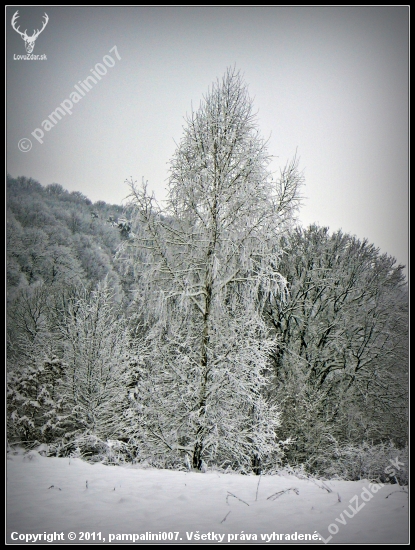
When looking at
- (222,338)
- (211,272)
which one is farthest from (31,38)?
Result: (222,338)

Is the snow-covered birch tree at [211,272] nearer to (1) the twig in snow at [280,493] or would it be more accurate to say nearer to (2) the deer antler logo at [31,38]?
(1) the twig in snow at [280,493]

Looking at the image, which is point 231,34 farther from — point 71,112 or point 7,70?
point 7,70

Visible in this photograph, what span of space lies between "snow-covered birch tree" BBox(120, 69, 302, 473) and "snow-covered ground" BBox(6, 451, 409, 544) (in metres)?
1.92

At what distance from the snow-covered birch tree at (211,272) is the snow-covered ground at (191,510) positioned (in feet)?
6.31

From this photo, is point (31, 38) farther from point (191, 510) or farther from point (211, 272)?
point (191, 510)

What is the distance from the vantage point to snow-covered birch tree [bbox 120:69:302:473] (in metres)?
7.02

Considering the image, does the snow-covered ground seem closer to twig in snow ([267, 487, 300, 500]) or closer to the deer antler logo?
twig in snow ([267, 487, 300, 500])

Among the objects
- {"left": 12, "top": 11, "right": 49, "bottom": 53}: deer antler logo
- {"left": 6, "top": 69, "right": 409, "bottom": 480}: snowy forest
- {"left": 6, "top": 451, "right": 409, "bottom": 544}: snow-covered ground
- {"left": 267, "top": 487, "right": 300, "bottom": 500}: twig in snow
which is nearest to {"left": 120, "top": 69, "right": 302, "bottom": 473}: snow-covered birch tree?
{"left": 6, "top": 69, "right": 409, "bottom": 480}: snowy forest

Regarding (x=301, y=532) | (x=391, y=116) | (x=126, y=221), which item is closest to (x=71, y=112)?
(x=126, y=221)

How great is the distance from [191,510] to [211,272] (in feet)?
13.4

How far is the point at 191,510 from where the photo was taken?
4.09 metres

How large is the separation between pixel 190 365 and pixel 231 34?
23.1 feet

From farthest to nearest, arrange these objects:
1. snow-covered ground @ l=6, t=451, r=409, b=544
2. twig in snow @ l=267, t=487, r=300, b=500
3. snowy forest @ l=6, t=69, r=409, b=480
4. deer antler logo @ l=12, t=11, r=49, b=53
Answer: snowy forest @ l=6, t=69, r=409, b=480, deer antler logo @ l=12, t=11, r=49, b=53, twig in snow @ l=267, t=487, r=300, b=500, snow-covered ground @ l=6, t=451, r=409, b=544

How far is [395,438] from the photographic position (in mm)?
13664
